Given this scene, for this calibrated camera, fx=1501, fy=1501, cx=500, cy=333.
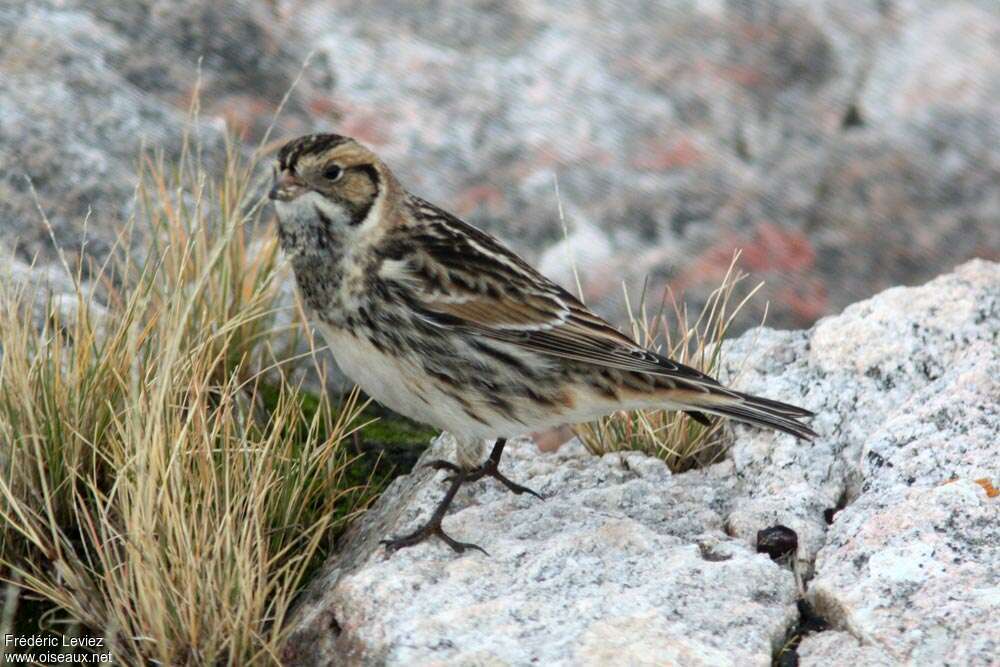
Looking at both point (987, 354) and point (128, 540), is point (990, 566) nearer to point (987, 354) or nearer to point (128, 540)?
point (987, 354)

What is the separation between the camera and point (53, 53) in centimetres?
774

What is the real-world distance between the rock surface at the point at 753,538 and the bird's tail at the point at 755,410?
23 cm

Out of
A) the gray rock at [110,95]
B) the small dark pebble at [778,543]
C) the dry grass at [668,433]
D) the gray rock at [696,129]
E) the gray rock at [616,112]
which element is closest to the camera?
the small dark pebble at [778,543]

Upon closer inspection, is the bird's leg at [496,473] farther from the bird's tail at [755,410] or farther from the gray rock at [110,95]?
the gray rock at [110,95]

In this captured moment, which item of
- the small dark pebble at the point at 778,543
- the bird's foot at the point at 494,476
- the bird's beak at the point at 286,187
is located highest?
the bird's beak at the point at 286,187

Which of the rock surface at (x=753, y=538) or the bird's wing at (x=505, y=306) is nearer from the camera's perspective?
the rock surface at (x=753, y=538)

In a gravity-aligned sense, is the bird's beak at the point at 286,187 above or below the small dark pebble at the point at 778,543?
above

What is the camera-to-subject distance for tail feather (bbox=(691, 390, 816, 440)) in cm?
532

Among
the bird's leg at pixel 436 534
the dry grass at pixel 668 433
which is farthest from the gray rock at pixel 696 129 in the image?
the bird's leg at pixel 436 534

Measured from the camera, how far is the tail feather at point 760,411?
532cm

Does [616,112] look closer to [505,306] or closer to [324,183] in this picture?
[505,306]

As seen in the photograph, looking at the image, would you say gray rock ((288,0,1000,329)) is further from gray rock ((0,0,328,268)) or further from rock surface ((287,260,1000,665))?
rock surface ((287,260,1000,665))

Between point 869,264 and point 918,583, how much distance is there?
4.93 metres

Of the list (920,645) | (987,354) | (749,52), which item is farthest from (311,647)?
(749,52)
